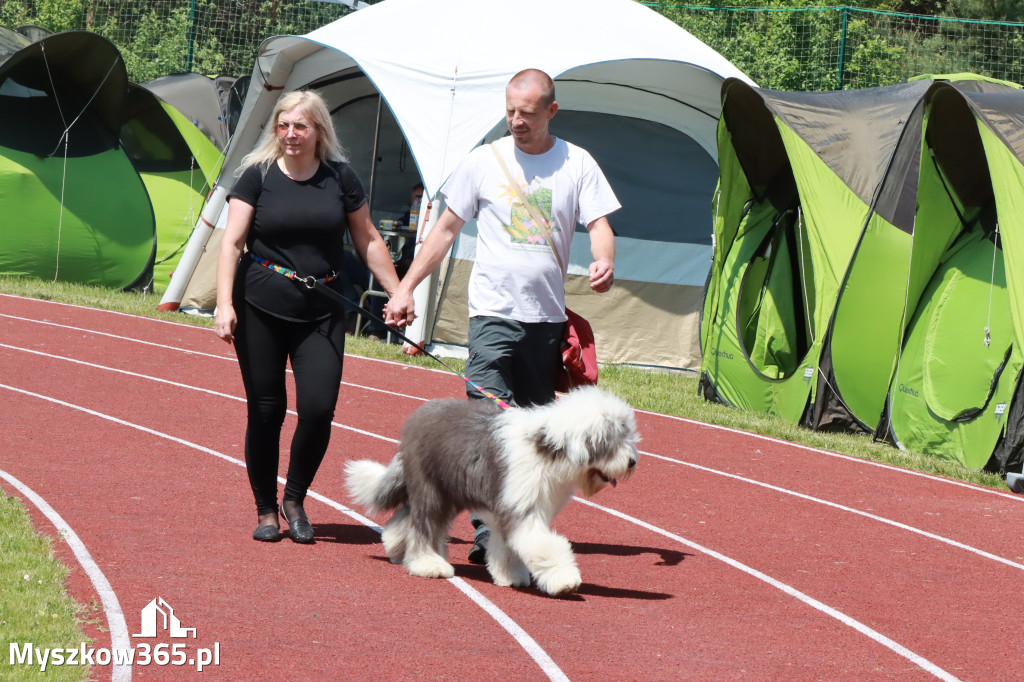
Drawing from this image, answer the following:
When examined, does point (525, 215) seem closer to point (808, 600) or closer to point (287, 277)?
point (287, 277)

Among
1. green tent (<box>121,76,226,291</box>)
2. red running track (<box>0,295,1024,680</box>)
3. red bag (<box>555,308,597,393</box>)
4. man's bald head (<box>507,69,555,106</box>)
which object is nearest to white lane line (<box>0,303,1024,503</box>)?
red running track (<box>0,295,1024,680</box>)

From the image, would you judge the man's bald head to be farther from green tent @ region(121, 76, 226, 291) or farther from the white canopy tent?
green tent @ region(121, 76, 226, 291)

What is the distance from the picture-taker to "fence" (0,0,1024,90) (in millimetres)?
22250

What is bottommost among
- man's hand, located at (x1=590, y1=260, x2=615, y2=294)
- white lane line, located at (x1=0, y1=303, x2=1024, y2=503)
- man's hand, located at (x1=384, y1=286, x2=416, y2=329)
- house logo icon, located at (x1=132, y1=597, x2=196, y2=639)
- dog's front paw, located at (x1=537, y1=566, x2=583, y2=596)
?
white lane line, located at (x1=0, y1=303, x2=1024, y2=503)

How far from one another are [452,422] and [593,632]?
103 centimetres

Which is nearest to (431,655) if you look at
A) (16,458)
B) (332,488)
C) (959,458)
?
(332,488)

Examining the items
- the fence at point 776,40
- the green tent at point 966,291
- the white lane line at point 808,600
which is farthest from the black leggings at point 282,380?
the fence at point 776,40

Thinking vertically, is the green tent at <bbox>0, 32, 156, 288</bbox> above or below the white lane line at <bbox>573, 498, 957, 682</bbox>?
above

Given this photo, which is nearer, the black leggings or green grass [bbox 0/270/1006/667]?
green grass [bbox 0/270/1006/667]

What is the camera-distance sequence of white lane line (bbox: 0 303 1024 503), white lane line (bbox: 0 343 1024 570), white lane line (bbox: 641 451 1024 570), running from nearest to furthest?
white lane line (bbox: 641 451 1024 570) → white lane line (bbox: 0 343 1024 570) → white lane line (bbox: 0 303 1024 503)

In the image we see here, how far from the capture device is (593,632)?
4688mm

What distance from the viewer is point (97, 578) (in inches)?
191

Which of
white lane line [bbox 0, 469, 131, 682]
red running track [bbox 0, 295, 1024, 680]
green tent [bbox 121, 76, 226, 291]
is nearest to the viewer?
white lane line [bbox 0, 469, 131, 682]

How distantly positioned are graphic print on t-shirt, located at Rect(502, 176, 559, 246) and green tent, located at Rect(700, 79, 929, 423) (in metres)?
5.57
